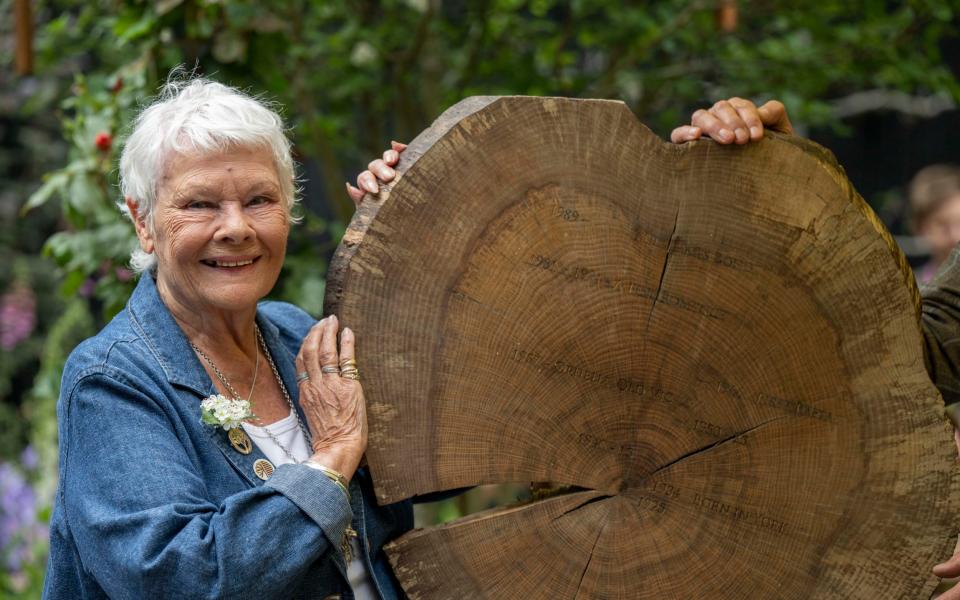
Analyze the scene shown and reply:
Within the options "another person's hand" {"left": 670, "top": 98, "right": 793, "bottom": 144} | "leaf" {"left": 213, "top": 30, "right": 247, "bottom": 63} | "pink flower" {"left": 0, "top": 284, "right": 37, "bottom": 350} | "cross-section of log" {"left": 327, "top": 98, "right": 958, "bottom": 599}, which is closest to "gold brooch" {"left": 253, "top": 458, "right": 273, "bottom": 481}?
"cross-section of log" {"left": 327, "top": 98, "right": 958, "bottom": 599}

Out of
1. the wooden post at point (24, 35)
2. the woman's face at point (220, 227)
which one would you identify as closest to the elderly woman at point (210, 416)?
the woman's face at point (220, 227)

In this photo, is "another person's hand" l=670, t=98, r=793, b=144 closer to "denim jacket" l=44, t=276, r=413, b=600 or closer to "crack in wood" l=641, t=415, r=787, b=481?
"crack in wood" l=641, t=415, r=787, b=481

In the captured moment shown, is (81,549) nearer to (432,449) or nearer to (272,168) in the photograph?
(432,449)

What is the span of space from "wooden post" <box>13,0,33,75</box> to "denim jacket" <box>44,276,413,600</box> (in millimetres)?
1457

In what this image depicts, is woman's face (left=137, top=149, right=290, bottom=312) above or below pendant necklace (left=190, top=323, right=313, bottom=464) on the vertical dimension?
above

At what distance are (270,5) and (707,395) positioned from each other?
190 centimetres

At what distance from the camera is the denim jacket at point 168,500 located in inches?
53.1

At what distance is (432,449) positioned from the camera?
1551 mm

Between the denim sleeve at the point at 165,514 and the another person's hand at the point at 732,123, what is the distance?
743mm

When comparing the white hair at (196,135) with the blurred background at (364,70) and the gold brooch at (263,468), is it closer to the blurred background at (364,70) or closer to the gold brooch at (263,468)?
the gold brooch at (263,468)

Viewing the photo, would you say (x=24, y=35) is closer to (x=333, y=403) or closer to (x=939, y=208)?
(x=333, y=403)

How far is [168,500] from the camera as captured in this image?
138 centimetres

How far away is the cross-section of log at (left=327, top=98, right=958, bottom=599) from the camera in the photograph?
154cm

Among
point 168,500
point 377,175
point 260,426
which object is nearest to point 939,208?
point 377,175
